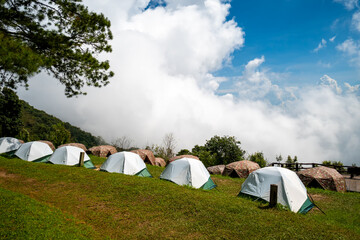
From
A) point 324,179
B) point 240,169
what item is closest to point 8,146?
point 240,169

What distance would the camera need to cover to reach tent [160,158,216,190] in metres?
13.8

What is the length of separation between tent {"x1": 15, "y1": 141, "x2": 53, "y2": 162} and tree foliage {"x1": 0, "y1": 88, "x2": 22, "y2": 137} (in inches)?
900

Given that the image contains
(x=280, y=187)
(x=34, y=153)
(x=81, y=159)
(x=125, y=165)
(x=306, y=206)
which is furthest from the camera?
(x=34, y=153)

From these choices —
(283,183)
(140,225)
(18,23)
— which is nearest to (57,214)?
(140,225)

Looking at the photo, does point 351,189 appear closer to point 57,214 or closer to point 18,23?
point 57,214

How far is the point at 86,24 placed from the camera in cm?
1098

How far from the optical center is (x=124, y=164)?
634 inches

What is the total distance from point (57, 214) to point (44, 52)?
8227 millimetres

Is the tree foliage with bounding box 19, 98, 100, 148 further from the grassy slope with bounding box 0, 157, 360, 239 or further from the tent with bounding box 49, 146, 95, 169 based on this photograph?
the grassy slope with bounding box 0, 157, 360, 239

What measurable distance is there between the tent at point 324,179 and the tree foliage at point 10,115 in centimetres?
4610

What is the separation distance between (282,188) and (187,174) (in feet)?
19.4

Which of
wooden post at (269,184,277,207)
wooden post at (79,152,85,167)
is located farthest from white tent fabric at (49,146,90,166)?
wooden post at (269,184,277,207)

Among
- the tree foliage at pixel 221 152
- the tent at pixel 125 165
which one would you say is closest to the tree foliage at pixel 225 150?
the tree foliage at pixel 221 152

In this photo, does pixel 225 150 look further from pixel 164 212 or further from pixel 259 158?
pixel 164 212
